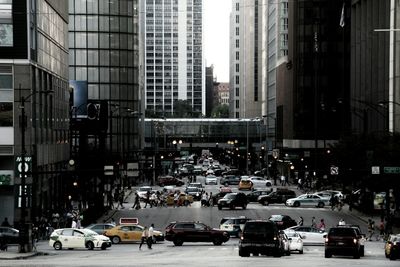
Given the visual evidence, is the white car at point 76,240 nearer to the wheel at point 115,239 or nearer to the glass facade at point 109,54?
the wheel at point 115,239

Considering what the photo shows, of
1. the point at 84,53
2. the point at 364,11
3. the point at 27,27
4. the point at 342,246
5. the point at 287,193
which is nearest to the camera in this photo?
the point at 342,246

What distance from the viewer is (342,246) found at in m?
46.1

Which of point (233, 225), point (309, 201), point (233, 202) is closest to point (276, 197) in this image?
point (309, 201)

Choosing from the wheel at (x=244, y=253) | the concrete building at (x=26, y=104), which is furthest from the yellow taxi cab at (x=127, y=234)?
the wheel at (x=244, y=253)

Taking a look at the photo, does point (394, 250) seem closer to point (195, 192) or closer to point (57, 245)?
point (57, 245)

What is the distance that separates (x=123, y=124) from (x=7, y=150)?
80.3m

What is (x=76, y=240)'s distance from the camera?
54500 mm

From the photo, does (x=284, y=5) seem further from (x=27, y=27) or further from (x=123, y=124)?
(x=27, y=27)

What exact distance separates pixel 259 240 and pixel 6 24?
33013 mm

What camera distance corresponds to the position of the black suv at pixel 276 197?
9612 cm

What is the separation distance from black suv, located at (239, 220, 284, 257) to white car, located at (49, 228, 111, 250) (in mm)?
12940

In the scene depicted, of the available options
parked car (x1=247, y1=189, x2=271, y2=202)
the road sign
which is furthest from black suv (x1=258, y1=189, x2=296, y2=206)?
the road sign

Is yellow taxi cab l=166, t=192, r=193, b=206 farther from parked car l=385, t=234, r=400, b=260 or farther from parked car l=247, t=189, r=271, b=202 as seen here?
parked car l=385, t=234, r=400, b=260

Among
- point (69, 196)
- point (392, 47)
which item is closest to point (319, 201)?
point (392, 47)
